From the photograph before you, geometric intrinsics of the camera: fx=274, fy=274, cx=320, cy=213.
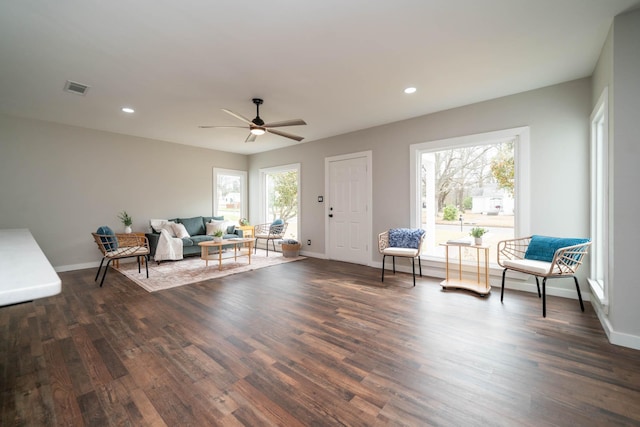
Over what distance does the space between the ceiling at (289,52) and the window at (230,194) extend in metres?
3.04

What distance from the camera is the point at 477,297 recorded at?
340cm

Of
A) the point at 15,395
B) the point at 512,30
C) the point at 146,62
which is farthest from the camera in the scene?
the point at 146,62

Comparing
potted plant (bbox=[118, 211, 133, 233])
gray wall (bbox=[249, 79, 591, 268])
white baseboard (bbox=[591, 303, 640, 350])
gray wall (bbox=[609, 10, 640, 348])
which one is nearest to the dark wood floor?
white baseboard (bbox=[591, 303, 640, 350])

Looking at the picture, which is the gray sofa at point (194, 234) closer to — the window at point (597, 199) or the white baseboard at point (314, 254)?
the white baseboard at point (314, 254)

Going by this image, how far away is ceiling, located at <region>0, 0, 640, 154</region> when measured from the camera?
2.12 metres

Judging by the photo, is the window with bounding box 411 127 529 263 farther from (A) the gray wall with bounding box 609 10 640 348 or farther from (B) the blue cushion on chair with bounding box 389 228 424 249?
(A) the gray wall with bounding box 609 10 640 348

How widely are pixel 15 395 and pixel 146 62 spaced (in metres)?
2.91

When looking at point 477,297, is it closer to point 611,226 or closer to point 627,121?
point 611,226

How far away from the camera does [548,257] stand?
309cm

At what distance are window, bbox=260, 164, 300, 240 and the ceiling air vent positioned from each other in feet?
12.9

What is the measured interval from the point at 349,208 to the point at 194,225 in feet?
12.0

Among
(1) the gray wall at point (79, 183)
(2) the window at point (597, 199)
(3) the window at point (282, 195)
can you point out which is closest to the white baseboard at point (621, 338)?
(2) the window at point (597, 199)

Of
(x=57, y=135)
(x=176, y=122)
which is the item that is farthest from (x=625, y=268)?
(x=57, y=135)

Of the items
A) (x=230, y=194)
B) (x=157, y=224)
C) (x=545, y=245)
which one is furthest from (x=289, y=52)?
(x=230, y=194)
